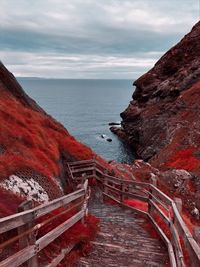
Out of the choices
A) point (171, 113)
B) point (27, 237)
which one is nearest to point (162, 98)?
point (171, 113)

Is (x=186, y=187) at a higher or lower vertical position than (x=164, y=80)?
lower

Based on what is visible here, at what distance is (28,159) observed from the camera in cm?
1809

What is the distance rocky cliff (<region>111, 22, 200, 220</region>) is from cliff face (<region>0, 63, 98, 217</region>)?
13.4 meters

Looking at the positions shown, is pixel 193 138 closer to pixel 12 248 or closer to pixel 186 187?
pixel 186 187

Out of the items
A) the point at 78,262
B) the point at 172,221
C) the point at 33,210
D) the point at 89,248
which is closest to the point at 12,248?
the point at 33,210

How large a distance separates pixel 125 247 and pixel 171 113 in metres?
60.0

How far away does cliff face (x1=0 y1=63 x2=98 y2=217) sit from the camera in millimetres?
13769

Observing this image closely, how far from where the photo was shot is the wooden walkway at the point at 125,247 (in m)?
9.17

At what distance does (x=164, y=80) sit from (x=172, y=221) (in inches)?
2968

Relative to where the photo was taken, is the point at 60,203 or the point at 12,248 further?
the point at 60,203

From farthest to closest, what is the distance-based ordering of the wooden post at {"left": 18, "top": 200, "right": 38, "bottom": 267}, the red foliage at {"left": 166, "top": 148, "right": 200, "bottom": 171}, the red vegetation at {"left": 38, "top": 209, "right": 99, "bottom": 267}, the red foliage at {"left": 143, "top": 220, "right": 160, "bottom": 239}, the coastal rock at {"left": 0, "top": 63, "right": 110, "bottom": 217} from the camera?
the red foliage at {"left": 166, "top": 148, "right": 200, "bottom": 171}
the coastal rock at {"left": 0, "top": 63, "right": 110, "bottom": 217}
the red foliage at {"left": 143, "top": 220, "right": 160, "bottom": 239}
the red vegetation at {"left": 38, "top": 209, "right": 99, "bottom": 267}
the wooden post at {"left": 18, "top": 200, "right": 38, "bottom": 267}

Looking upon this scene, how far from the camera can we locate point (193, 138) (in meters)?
52.8

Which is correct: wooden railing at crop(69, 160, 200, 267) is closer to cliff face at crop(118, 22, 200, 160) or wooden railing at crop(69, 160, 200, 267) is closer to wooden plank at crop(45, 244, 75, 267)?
wooden plank at crop(45, 244, 75, 267)

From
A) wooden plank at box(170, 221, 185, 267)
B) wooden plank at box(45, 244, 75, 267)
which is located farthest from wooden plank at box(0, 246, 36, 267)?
wooden plank at box(170, 221, 185, 267)
